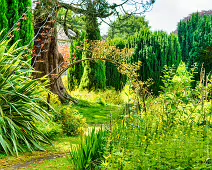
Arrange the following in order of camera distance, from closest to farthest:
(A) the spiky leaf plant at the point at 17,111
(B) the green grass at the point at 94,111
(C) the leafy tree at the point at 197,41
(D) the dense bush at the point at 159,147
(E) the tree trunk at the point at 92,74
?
(D) the dense bush at the point at 159,147
(A) the spiky leaf plant at the point at 17,111
(B) the green grass at the point at 94,111
(E) the tree trunk at the point at 92,74
(C) the leafy tree at the point at 197,41

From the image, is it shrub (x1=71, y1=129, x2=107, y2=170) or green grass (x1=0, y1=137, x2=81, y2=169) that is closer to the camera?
shrub (x1=71, y1=129, x2=107, y2=170)

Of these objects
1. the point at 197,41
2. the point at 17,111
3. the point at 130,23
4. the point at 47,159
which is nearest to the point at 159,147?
the point at 47,159

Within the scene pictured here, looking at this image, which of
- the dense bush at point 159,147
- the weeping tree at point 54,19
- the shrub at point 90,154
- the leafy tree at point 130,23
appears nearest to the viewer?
the dense bush at point 159,147

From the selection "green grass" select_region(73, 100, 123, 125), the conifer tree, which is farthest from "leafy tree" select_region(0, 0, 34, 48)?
"green grass" select_region(73, 100, 123, 125)

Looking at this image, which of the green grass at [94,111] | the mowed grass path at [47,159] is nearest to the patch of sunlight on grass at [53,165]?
the mowed grass path at [47,159]

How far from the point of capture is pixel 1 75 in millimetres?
5848

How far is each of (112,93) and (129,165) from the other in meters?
11.1

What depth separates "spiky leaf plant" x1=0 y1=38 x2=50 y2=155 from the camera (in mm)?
5559

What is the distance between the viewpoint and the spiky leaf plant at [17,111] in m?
5.56

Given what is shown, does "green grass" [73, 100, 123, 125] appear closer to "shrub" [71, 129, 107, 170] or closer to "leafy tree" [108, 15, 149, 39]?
"shrub" [71, 129, 107, 170]

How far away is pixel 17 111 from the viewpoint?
5453mm

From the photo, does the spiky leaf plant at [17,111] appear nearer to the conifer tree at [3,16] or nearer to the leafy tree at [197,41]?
the conifer tree at [3,16]

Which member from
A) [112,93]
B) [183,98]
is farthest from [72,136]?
[112,93]

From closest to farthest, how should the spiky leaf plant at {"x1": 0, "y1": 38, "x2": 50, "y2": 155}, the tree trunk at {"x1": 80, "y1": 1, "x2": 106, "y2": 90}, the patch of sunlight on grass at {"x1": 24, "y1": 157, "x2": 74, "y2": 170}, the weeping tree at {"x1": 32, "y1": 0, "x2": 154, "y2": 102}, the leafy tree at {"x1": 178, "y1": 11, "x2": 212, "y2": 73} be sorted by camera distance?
1. the patch of sunlight on grass at {"x1": 24, "y1": 157, "x2": 74, "y2": 170}
2. the spiky leaf plant at {"x1": 0, "y1": 38, "x2": 50, "y2": 155}
3. the weeping tree at {"x1": 32, "y1": 0, "x2": 154, "y2": 102}
4. the tree trunk at {"x1": 80, "y1": 1, "x2": 106, "y2": 90}
5. the leafy tree at {"x1": 178, "y1": 11, "x2": 212, "y2": 73}
